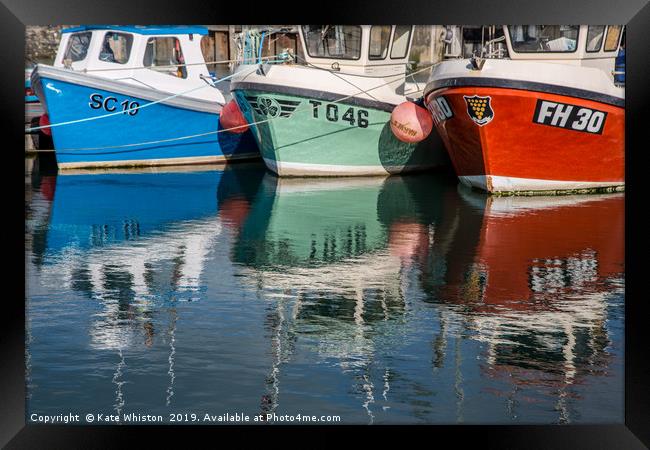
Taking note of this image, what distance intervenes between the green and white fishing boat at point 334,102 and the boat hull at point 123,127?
6.69ft

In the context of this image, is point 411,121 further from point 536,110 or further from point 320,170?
point 320,170

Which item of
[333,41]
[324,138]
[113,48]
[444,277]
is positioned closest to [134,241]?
[444,277]

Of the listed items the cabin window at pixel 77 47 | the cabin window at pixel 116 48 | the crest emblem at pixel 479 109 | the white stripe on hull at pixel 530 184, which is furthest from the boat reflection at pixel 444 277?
the cabin window at pixel 77 47

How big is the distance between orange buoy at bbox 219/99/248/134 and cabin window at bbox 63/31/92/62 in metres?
3.07

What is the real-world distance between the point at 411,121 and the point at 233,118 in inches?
197

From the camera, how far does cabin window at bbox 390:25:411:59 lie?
21.4m

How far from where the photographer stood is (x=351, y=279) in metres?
12.2

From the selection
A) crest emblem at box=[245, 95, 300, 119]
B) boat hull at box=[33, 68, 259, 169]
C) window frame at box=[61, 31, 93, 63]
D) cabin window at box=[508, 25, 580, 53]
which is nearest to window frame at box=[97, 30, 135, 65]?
window frame at box=[61, 31, 93, 63]

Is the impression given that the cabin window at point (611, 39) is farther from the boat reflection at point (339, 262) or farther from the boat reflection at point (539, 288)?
the boat reflection at point (339, 262)

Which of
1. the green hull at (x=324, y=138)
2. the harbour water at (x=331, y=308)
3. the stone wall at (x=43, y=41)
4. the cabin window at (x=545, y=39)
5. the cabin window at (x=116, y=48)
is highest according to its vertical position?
the stone wall at (x=43, y=41)

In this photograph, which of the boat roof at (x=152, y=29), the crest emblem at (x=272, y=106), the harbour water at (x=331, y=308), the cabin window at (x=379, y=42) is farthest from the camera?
the boat roof at (x=152, y=29)

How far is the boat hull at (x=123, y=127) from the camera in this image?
70.9 feet

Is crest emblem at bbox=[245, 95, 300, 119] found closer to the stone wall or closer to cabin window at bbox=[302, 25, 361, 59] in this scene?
cabin window at bbox=[302, 25, 361, 59]

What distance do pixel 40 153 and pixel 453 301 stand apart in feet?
56.4
